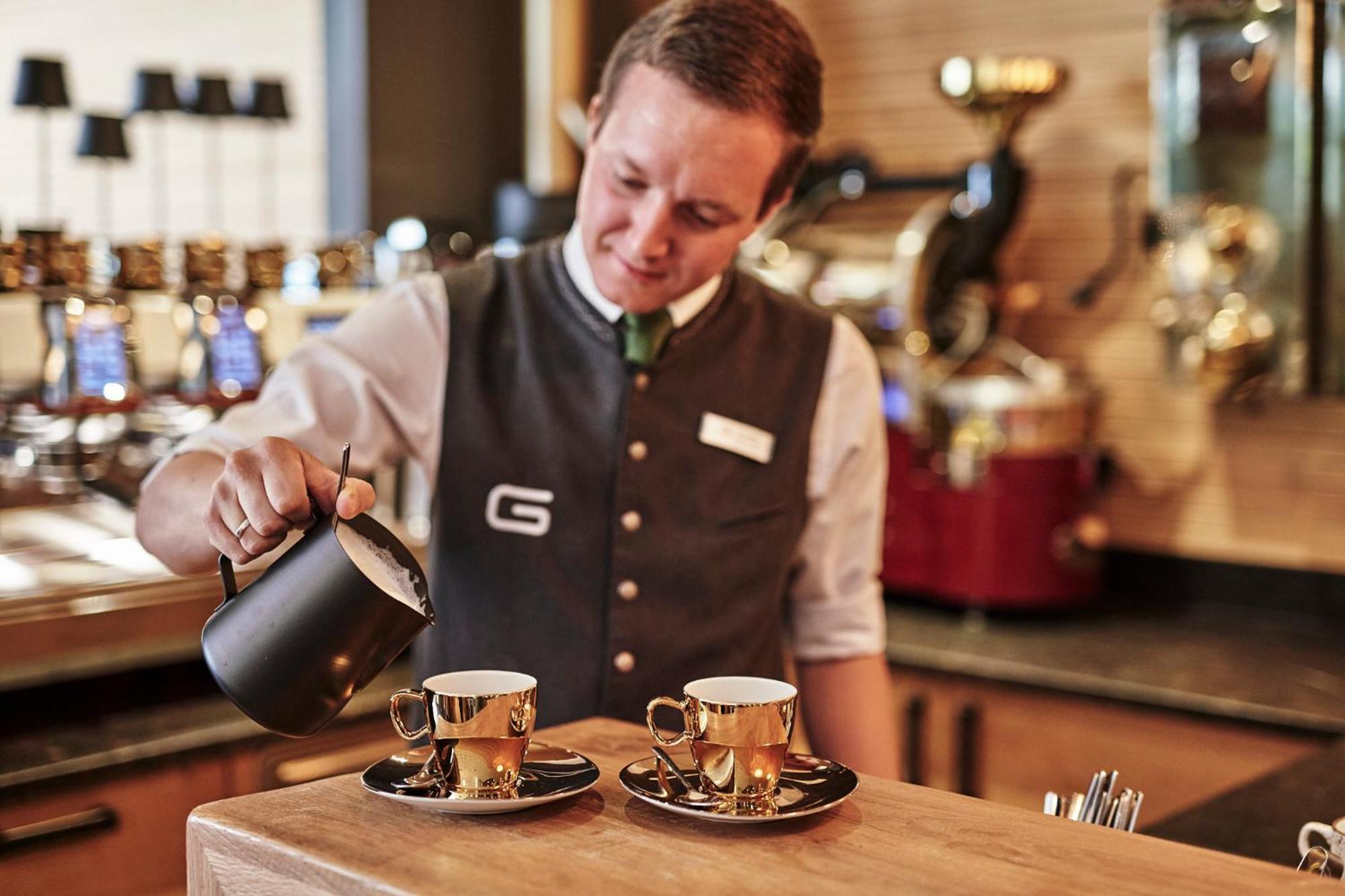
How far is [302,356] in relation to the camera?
5.49ft

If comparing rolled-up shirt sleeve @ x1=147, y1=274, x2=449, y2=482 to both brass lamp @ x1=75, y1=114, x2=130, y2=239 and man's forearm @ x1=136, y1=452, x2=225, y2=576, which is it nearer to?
man's forearm @ x1=136, y1=452, x2=225, y2=576

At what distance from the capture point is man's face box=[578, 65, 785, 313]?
1.48 meters

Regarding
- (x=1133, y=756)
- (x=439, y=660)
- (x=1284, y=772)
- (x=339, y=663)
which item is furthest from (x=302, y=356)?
(x=1133, y=756)

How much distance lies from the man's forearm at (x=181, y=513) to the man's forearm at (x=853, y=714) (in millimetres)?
766

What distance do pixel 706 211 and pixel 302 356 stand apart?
19.4 inches

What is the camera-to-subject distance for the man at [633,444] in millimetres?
1619

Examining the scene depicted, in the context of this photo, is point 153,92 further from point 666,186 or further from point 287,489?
point 287,489

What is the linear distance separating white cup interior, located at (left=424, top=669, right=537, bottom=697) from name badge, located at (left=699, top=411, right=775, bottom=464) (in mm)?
673

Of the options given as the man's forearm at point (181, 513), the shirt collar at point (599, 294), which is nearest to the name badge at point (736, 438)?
the shirt collar at point (599, 294)

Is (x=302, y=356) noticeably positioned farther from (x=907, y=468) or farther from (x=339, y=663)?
(x=907, y=468)

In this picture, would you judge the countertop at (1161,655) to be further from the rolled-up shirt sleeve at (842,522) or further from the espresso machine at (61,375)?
the espresso machine at (61,375)

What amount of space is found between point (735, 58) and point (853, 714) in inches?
31.7

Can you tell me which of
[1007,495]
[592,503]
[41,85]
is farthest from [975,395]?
[41,85]

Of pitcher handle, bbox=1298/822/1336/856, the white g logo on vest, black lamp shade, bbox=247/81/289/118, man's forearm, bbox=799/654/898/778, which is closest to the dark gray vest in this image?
the white g logo on vest
